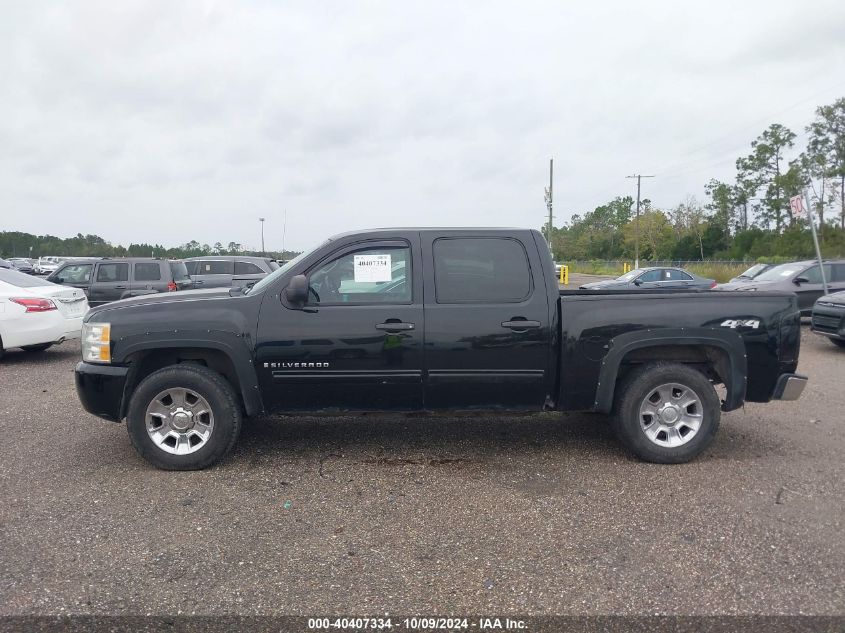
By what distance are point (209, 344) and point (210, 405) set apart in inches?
17.5

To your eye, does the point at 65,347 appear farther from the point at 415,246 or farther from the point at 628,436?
the point at 628,436

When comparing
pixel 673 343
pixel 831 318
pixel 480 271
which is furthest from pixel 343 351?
pixel 831 318

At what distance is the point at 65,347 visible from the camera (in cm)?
1129

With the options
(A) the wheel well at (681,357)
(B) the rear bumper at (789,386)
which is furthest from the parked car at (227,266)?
(B) the rear bumper at (789,386)

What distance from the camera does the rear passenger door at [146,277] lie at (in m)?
13.9

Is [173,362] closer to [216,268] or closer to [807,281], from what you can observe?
[216,268]

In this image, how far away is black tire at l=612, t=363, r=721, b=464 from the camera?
15.9 feet

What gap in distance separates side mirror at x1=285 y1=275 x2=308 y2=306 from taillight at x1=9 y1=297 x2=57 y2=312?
6.39 m

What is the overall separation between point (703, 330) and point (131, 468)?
4.40 metres

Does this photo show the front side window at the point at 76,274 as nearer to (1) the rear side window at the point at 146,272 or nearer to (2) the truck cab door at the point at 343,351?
(1) the rear side window at the point at 146,272

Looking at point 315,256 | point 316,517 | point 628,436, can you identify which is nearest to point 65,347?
point 315,256

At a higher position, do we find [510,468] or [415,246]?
[415,246]

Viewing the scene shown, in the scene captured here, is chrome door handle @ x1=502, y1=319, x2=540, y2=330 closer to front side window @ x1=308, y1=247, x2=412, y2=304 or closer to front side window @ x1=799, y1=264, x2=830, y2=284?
front side window @ x1=308, y1=247, x2=412, y2=304

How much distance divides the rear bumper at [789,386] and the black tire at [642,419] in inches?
19.9
